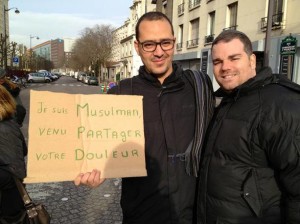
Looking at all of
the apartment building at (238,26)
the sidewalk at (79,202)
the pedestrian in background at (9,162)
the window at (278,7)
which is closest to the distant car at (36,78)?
the apartment building at (238,26)

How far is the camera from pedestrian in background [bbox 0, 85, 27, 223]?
2.84 meters

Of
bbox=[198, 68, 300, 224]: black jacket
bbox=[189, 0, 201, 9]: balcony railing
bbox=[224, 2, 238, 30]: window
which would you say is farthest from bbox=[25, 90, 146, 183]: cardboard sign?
bbox=[189, 0, 201, 9]: balcony railing

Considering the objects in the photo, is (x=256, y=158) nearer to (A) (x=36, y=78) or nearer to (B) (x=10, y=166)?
(B) (x=10, y=166)

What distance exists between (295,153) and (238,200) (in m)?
0.45

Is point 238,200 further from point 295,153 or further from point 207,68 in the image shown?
point 207,68

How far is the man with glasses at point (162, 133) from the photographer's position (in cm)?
208

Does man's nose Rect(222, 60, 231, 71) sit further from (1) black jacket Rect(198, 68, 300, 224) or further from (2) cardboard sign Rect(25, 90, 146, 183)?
(2) cardboard sign Rect(25, 90, 146, 183)

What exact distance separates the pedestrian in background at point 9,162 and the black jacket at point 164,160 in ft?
4.08

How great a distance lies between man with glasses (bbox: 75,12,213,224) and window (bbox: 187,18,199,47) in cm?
2262

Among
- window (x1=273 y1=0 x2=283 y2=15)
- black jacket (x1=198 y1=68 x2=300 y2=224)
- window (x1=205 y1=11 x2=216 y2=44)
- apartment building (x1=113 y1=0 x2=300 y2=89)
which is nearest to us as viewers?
black jacket (x1=198 y1=68 x2=300 y2=224)

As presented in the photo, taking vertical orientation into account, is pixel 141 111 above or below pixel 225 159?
above

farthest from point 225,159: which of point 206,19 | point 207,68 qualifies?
point 206,19

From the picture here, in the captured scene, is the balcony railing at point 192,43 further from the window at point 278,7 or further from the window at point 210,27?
the window at point 278,7

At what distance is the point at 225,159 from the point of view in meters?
1.91
